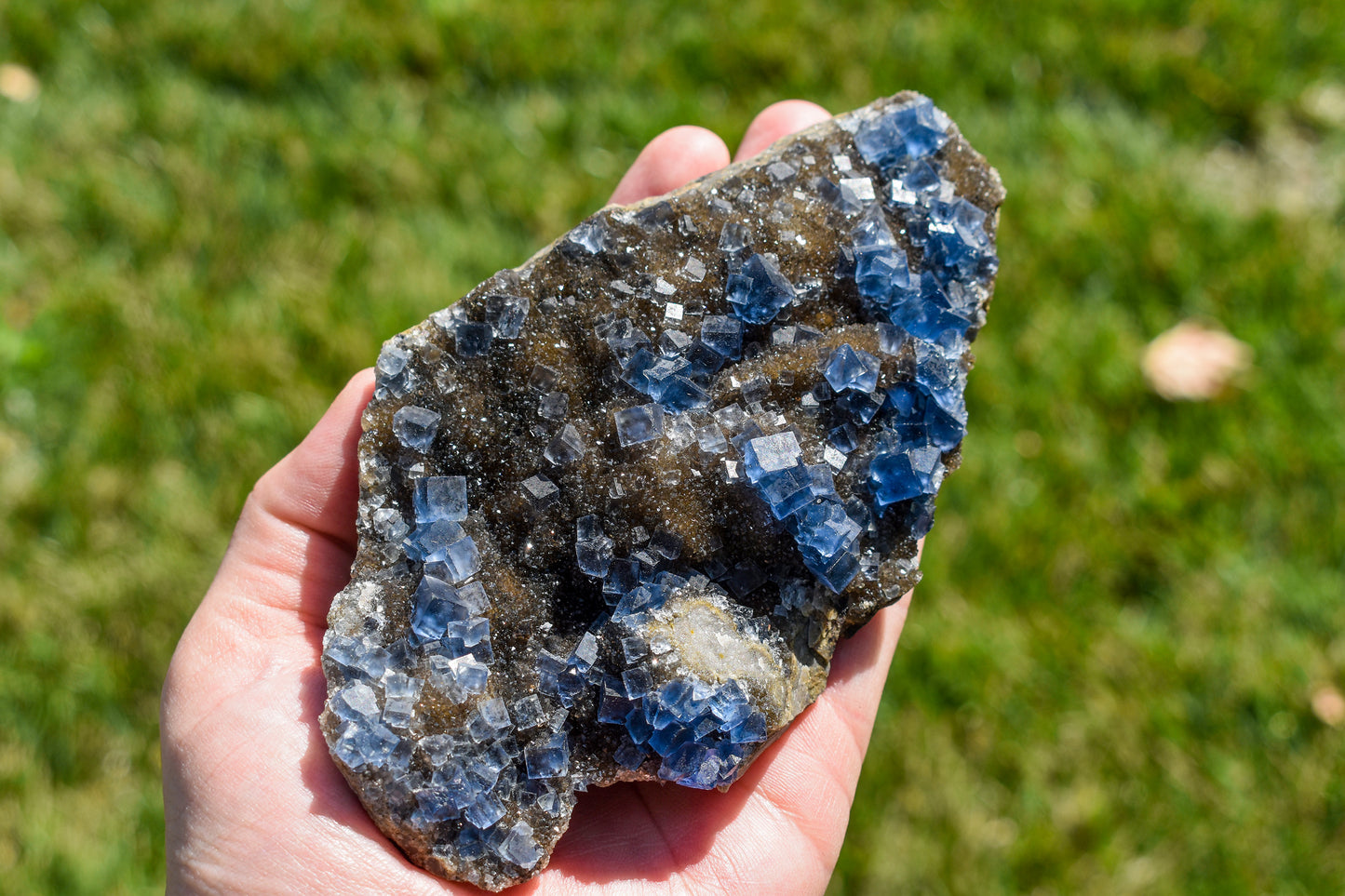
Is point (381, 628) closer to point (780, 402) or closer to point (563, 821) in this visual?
point (563, 821)

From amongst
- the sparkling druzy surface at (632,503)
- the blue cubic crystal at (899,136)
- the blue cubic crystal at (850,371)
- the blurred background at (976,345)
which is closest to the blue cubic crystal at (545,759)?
the sparkling druzy surface at (632,503)

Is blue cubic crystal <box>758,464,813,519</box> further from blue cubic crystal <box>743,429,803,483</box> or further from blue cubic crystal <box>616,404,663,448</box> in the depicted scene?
blue cubic crystal <box>616,404,663,448</box>

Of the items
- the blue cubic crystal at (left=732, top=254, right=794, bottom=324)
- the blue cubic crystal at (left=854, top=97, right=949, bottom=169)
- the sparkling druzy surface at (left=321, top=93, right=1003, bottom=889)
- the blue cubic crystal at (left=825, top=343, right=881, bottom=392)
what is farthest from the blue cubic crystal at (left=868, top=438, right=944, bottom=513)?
the blue cubic crystal at (left=854, top=97, right=949, bottom=169)

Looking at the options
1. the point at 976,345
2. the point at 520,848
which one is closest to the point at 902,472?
the point at 520,848

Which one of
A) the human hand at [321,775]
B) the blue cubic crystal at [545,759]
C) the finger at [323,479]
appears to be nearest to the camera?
the human hand at [321,775]

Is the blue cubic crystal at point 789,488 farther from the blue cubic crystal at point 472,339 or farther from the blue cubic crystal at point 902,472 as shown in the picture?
the blue cubic crystal at point 472,339

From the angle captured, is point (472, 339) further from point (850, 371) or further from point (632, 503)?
point (850, 371)
